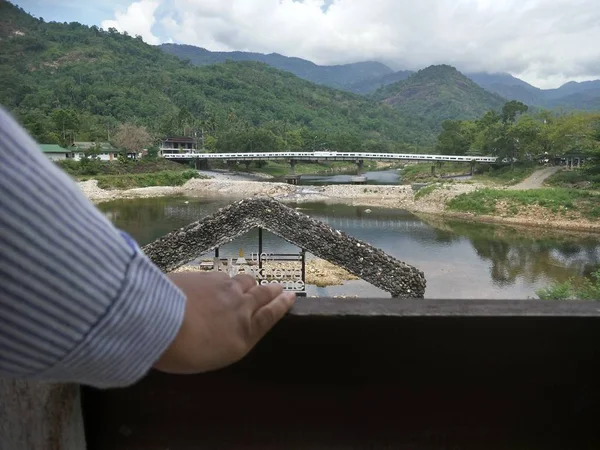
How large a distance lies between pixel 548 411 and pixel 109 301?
1.11 m

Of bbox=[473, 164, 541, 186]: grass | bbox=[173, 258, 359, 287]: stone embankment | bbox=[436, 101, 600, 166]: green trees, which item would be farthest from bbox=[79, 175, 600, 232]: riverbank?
bbox=[173, 258, 359, 287]: stone embankment

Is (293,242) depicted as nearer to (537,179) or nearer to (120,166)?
(537,179)

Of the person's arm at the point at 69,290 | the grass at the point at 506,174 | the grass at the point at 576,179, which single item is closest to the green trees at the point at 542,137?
the grass at the point at 506,174

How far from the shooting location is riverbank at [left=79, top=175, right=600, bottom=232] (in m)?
29.1

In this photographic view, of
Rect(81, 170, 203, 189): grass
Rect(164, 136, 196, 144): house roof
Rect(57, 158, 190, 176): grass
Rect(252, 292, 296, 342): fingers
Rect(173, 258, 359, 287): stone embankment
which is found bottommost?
Rect(173, 258, 359, 287): stone embankment

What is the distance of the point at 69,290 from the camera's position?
50cm

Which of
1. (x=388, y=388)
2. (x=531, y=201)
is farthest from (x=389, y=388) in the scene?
(x=531, y=201)

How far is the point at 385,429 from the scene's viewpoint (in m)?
1.18

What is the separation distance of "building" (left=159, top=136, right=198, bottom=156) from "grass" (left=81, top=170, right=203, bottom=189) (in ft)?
45.4

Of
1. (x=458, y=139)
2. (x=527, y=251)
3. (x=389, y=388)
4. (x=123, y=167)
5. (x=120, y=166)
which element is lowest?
(x=527, y=251)

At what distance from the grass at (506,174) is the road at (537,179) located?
2.03ft

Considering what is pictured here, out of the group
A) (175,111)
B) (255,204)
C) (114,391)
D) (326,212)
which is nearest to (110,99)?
(175,111)

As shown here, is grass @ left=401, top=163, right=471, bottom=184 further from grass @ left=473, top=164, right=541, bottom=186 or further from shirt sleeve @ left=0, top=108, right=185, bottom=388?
shirt sleeve @ left=0, top=108, right=185, bottom=388

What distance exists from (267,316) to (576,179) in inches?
1639
